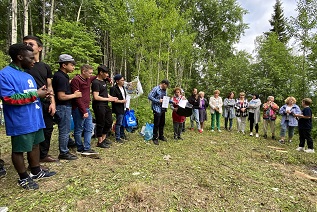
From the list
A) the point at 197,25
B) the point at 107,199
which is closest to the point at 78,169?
the point at 107,199

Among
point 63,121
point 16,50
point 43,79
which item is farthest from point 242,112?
point 16,50

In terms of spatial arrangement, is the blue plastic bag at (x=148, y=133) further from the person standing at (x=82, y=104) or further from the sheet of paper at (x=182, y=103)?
the person standing at (x=82, y=104)

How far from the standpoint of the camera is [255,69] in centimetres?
2003

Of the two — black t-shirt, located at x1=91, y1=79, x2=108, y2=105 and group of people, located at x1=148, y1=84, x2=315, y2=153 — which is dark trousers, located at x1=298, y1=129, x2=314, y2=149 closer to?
group of people, located at x1=148, y1=84, x2=315, y2=153

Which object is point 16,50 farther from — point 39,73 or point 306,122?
point 306,122

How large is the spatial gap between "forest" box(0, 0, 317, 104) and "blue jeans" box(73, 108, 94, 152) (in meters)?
7.77

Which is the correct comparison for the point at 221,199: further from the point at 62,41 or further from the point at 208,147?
the point at 62,41

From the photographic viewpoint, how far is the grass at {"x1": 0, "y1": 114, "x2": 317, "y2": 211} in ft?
8.37

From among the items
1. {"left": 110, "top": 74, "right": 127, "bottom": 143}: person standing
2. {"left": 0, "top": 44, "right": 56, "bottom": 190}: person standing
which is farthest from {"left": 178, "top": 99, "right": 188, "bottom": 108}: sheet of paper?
{"left": 0, "top": 44, "right": 56, "bottom": 190}: person standing

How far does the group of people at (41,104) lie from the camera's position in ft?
8.27

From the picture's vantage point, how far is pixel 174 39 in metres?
17.4

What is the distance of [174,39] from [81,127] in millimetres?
14988

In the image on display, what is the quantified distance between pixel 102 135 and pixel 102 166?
1.41 m

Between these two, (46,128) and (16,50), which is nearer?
(16,50)
